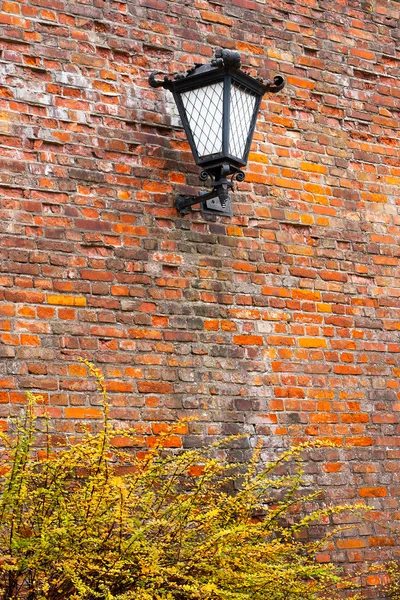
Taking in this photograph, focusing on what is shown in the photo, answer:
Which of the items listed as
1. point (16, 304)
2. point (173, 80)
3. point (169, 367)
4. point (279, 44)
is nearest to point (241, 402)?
point (169, 367)

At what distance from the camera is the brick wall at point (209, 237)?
13.9ft

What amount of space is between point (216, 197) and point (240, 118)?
0.42 metres

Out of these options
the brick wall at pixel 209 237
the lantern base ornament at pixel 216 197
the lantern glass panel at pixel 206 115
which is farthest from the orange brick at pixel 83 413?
the lantern glass panel at pixel 206 115

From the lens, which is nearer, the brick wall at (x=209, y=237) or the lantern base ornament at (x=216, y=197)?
the brick wall at (x=209, y=237)

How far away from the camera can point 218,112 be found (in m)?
4.40

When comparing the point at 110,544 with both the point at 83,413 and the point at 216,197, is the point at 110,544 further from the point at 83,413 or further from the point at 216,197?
the point at 216,197

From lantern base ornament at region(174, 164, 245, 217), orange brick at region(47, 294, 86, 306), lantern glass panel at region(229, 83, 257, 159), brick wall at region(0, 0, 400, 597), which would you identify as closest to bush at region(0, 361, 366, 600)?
brick wall at region(0, 0, 400, 597)

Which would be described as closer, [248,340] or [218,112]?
[218,112]

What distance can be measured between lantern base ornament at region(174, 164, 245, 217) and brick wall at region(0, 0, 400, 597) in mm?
56

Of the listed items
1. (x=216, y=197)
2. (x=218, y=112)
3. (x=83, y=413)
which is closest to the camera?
(x=83, y=413)

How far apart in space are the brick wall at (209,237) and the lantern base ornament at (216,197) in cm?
6

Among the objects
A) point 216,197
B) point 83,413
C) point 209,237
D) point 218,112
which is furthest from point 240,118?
point 83,413

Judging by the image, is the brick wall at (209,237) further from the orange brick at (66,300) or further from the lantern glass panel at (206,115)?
the lantern glass panel at (206,115)

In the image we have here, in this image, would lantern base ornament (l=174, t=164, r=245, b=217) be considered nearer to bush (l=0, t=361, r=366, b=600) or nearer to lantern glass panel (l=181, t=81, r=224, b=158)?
lantern glass panel (l=181, t=81, r=224, b=158)
